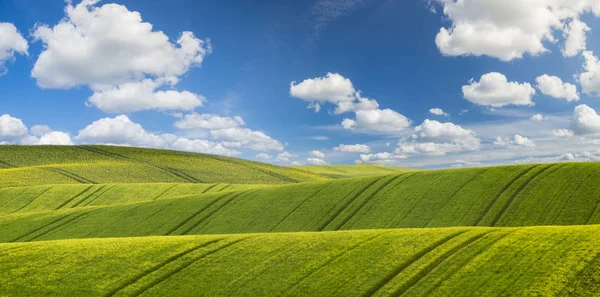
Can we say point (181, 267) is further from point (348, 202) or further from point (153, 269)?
point (348, 202)

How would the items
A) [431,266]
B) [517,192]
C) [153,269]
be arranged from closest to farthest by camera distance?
[431,266], [153,269], [517,192]

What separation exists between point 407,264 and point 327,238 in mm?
4643

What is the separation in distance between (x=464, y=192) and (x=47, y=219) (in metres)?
38.1

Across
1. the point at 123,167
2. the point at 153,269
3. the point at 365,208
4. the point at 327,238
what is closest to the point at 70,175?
the point at 123,167

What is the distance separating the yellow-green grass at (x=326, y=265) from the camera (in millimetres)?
Result: 17750

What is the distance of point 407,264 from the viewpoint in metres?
20.2

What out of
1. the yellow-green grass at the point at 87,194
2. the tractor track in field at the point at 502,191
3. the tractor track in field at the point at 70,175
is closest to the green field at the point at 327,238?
the tractor track in field at the point at 502,191

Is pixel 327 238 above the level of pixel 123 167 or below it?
below

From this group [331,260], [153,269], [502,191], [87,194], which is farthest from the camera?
[87,194]

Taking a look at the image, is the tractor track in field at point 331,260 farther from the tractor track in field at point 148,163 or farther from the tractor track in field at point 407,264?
the tractor track in field at point 148,163

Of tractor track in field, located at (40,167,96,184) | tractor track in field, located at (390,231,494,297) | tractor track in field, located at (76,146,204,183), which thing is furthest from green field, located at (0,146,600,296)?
tractor track in field, located at (76,146,204,183)

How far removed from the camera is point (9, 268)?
23266 millimetres

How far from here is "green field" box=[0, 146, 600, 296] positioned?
61.4 feet

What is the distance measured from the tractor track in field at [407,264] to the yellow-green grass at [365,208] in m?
12.4
